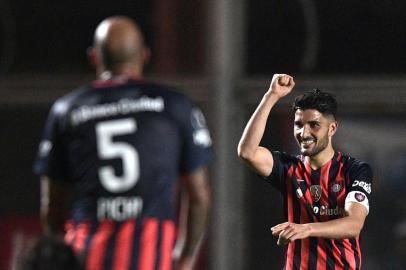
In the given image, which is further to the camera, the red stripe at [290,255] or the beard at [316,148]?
the red stripe at [290,255]

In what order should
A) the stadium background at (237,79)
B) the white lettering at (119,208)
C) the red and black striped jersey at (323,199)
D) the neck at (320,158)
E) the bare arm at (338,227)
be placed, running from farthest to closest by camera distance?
the stadium background at (237,79) → the neck at (320,158) → the red and black striped jersey at (323,199) → the bare arm at (338,227) → the white lettering at (119,208)

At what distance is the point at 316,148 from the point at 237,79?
4.10 meters

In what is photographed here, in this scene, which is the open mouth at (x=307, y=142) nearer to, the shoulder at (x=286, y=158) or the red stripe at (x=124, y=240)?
the shoulder at (x=286, y=158)

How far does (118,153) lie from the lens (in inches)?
175

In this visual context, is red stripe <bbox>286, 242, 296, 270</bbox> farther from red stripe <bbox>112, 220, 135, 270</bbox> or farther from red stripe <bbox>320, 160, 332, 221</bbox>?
red stripe <bbox>112, 220, 135, 270</bbox>

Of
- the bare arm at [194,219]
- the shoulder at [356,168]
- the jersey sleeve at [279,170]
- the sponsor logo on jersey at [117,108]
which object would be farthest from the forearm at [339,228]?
the sponsor logo on jersey at [117,108]

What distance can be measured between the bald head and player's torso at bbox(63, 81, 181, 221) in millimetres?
93

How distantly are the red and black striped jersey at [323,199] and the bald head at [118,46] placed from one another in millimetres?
1189

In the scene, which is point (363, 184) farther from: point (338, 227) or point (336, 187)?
point (338, 227)

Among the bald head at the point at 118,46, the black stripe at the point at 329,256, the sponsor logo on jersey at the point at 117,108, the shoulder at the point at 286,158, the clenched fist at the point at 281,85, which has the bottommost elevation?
the black stripe at the point at 329,256

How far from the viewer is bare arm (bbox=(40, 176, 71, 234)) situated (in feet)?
15.0

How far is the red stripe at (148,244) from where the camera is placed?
14.8 feet

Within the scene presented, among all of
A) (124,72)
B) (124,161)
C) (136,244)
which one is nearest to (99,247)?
(136,244)

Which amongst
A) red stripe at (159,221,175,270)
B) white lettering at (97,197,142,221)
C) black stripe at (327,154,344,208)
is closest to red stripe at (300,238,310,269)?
black stripe at (327,154,344,208)
